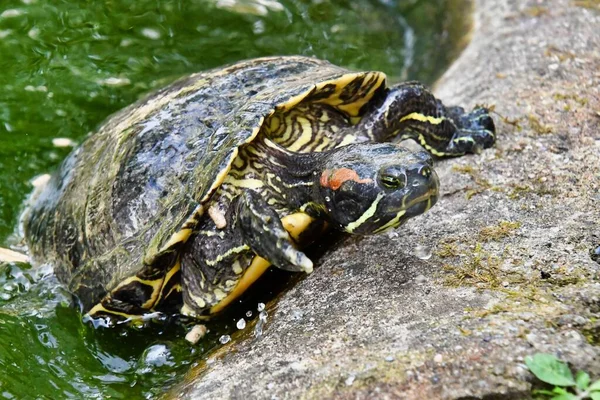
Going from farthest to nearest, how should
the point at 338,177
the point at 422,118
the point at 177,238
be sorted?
the point at 422,118 → the point at 177,238 → the point at 338,177

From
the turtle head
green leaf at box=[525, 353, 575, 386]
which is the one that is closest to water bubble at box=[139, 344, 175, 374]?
the turtle head

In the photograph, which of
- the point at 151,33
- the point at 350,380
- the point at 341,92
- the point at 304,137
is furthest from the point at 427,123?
the point at 151,33

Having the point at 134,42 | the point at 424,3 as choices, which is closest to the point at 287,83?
the point at 134,42

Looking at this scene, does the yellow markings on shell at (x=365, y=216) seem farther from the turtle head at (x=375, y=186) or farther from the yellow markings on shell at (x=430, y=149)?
the yellow markings on shell at (x=430, y=149)

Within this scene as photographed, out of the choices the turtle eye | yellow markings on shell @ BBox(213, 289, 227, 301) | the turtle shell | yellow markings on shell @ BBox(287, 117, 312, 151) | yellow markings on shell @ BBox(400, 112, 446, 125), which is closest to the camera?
the turtle eye

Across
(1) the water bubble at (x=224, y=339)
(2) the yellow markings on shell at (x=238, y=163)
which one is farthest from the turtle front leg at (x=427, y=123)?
(1) the water bubble at (x=224, y=339)

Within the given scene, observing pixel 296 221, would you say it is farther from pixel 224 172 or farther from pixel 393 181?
pixel 393 181

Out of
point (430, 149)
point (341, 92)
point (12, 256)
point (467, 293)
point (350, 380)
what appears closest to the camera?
point (350, 380)

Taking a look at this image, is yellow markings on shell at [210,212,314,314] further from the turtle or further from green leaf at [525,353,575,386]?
green leaf at [525,353,575,386]
